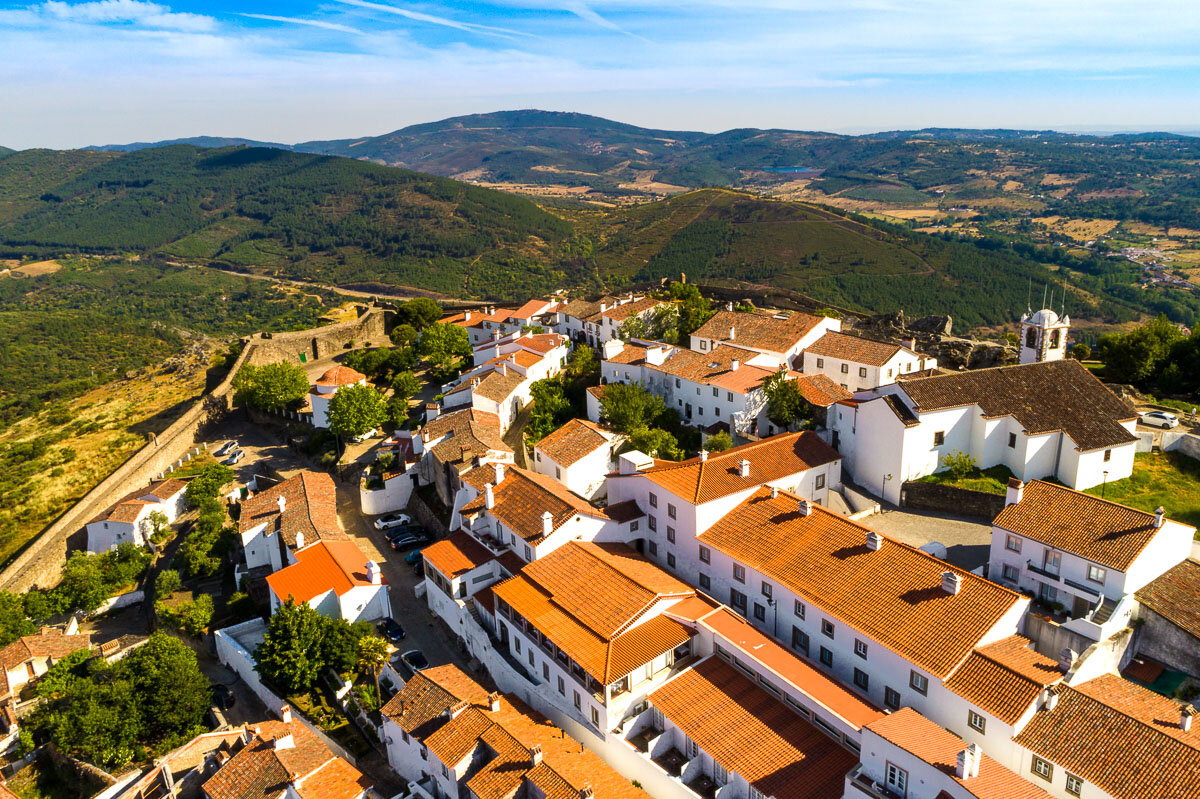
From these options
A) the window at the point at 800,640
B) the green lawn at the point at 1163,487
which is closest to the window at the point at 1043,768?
the window at the point at 800,640

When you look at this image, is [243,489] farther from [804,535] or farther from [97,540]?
[804,535]

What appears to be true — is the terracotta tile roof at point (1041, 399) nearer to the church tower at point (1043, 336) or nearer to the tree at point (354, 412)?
the church tower at point (1043, 336)

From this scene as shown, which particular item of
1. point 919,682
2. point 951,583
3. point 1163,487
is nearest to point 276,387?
point 951,583

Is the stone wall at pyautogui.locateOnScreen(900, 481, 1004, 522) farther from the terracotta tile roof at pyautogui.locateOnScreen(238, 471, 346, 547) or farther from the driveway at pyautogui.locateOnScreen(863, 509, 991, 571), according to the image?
the terracotta tile roof at pyautogui.locateOnScreen(238, 471, 346, 547)

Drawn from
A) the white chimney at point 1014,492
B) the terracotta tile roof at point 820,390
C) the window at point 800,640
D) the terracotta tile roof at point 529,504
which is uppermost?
the terracotta tile roof at point 820,390

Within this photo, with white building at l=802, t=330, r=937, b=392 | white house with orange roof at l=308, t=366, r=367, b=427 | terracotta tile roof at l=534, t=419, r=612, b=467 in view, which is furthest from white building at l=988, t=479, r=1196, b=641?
white house with orange roof at l=308, t=366, r=367, b=427

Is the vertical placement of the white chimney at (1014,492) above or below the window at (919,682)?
above

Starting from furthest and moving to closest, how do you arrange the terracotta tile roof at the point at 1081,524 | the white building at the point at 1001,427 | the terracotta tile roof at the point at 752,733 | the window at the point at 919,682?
the white building at the point at 1001,427
the terracotta tile roof at the point at 1081,524
the window at the point at 919,682
the terracotta tile roof at the point at 752,733
